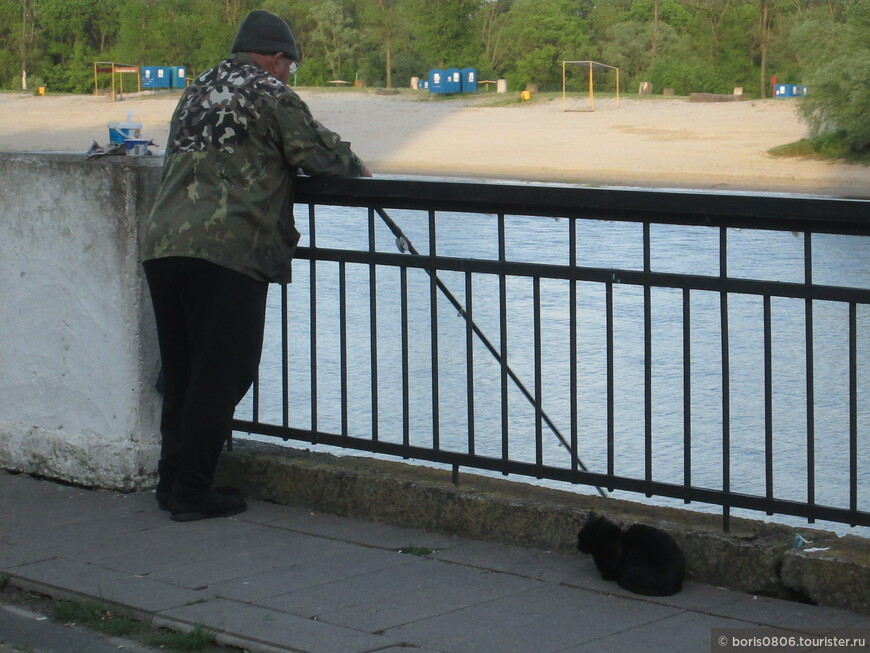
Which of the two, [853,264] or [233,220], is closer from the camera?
[233,220]

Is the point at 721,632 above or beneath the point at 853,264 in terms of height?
beneath

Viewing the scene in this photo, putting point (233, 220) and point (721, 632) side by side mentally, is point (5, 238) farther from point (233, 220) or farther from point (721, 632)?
point (721, 632)

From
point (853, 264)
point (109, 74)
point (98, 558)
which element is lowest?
point (98, 558)

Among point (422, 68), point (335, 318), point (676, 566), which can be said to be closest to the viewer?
point (676, 566)

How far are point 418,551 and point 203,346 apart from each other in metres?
0.98

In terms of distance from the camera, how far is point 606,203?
13.5ft

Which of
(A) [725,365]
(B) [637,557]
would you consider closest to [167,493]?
(B) [637,557]

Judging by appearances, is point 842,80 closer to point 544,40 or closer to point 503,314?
point 503,314

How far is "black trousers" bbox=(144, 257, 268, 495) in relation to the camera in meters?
4.49

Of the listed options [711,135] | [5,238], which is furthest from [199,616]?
[711,135]

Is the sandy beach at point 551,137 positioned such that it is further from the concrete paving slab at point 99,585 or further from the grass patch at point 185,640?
the grass patch at point 185,640

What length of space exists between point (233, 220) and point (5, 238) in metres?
1.36

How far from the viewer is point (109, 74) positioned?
A: 67.2 meters

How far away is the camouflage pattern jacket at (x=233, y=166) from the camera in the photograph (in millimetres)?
4398
